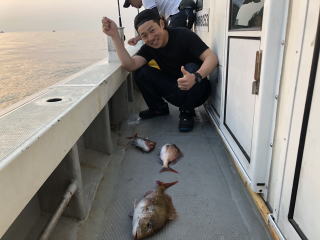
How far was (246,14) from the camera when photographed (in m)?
2.05

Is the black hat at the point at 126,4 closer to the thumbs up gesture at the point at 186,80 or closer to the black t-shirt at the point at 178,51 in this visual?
the black t-shirt at the point at 178,51

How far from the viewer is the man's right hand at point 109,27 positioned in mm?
2996

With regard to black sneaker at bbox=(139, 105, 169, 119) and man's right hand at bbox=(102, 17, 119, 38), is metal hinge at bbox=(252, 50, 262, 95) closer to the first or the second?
man's right hand at bbox=(102, 17, 119, 38)

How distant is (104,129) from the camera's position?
8.71 ft

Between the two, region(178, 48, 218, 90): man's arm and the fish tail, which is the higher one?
region(178, 48, 218, 90): man's arm

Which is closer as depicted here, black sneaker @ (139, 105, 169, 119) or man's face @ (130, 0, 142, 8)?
black sneaker @ (139, 105, 169, 119)

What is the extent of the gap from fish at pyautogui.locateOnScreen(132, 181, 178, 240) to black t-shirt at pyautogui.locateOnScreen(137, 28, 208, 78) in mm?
1664

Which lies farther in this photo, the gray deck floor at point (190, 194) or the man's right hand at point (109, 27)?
the man's right hand at point (109, 27)

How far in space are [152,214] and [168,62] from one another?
6.36ft

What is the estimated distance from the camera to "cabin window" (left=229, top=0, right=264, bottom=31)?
1793mm

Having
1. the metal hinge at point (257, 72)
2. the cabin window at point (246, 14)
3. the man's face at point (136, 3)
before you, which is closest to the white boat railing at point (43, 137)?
the metal hinge at point (257, 72)

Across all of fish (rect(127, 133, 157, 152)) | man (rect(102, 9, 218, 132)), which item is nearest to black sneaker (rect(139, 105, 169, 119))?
man (rect(102, 9, 218, 132))

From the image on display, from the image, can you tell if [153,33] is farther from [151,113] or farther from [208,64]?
[151,113]

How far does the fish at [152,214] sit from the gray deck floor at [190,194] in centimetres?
5
